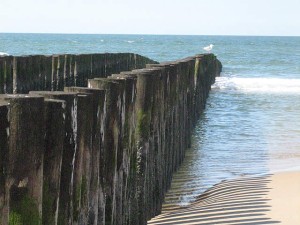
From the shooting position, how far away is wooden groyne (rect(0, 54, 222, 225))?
3.10 m

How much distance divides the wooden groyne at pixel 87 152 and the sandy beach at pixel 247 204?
40cm

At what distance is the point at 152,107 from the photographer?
6.70 m

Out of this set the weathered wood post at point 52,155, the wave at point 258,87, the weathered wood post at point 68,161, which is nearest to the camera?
the weathered wood post at point 52,155

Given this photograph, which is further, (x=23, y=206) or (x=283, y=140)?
(x=283, y=140)

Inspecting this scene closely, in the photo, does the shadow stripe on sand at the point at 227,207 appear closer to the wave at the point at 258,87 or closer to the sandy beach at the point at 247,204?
the sandy beach at the point at 247,204

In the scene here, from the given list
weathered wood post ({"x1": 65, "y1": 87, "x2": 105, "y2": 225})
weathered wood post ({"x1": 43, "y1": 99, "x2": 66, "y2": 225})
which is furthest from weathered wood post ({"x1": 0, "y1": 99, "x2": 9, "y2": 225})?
weathered wood post ({"x1": 65, "y1": 87, "x2": 105, "y2": 225})

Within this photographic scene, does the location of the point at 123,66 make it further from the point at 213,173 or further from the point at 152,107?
the point at 152,107

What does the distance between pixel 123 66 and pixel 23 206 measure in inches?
646

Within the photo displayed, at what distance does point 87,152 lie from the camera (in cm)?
399

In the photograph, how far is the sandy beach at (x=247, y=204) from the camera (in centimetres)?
629

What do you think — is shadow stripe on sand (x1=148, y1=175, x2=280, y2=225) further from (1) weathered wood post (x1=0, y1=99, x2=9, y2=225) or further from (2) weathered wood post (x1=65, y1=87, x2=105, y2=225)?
(1) weathered wood post (x1=0, y1=99, x2=9, y2=225)

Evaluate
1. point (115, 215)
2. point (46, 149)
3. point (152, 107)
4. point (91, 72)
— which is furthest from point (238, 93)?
point (46, 149)

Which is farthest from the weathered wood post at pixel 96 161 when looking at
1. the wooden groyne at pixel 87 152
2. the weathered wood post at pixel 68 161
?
the weathered wood post at pixel 68 161

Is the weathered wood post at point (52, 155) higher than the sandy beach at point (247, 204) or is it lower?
higher
